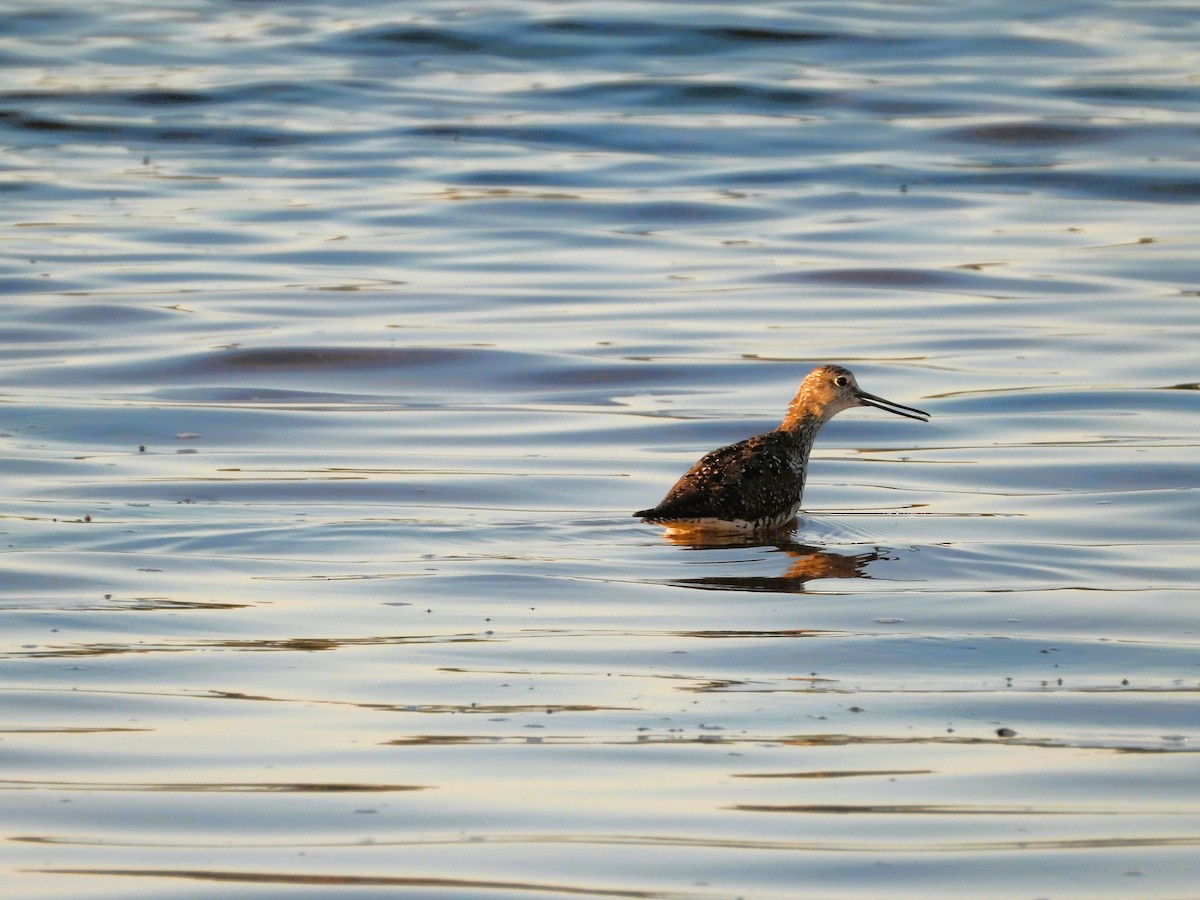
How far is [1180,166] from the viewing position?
21672mm

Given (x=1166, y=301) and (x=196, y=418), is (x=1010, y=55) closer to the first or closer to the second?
(x=1166, y=301)

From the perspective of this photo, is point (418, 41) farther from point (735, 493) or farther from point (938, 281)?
point (735, 493)

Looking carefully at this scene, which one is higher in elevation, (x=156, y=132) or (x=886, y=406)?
(x=156, y=132)

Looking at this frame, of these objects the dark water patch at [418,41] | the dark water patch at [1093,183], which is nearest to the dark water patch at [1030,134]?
the dark water patch at [1093,183]

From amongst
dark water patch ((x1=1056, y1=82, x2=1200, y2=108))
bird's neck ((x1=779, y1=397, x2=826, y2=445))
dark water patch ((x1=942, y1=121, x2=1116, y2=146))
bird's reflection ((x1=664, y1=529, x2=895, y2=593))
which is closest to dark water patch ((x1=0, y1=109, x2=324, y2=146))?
dark water patch ((x1=942, y1=121, x2=1116, y2=146))

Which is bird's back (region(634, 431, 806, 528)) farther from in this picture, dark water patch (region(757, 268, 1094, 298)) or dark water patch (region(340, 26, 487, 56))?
dark water patch (region(340, 26, 487, 56))

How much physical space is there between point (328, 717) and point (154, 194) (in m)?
15.4

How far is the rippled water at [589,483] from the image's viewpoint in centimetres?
565

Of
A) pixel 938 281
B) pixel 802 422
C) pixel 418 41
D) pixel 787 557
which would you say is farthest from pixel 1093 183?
pixel 787 557

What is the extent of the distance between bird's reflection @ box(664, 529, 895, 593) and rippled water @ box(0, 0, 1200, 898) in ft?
0.19

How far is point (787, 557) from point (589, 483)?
1736 millimetres

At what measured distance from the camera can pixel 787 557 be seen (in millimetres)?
9547

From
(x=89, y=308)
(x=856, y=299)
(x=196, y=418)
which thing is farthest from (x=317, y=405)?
(x=856, y=299)

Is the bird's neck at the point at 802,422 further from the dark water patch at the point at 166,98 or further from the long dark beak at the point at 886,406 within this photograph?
the dark water patch at the point at 166,98
